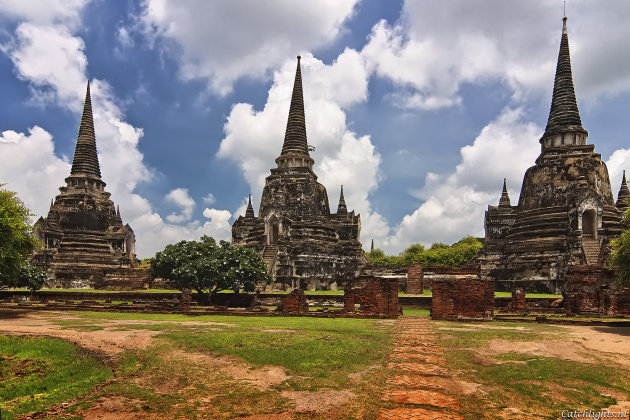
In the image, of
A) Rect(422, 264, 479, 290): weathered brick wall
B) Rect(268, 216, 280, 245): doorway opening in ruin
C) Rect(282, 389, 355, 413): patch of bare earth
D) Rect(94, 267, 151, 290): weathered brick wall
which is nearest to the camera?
Rect(282, 389, 355, 413): patch of bare earth

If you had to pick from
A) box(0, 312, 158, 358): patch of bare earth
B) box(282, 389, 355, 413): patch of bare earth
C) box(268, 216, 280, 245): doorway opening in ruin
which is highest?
box(268, 216, 280, 245): doorway opening in ruin

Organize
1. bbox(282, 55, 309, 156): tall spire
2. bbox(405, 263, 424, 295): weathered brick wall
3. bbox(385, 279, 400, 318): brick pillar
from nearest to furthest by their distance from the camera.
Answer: bbox(385, 279, 400, 318): brick pillar < bbox(405, 263, 424, 295): weathered brick wall < bbox(282, 55, 309, 156): tall spire

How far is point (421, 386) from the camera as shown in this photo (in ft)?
22.4

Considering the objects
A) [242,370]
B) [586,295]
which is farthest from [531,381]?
[586,295]

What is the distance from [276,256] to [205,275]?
11.4 m

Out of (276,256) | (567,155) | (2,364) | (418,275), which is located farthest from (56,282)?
(567,155)

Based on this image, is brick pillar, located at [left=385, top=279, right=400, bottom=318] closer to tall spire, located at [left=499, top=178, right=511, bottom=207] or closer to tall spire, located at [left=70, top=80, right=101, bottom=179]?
tall spire, located at [left=499, top=178, right=511, bottom=207]

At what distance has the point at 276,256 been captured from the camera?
35.7 m

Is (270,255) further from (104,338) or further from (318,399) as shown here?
(318,399)

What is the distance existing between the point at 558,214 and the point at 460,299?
850 inches

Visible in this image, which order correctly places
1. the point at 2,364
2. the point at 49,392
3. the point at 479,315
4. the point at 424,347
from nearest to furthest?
1. the point at 49,392
2. the point at 2,364
3. the point at 424,347
4. the point at 479,315

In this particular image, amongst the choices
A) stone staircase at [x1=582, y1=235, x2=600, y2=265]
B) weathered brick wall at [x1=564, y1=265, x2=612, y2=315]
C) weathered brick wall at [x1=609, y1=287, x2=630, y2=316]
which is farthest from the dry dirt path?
stone staircase at [x1=582, y1=235, x2=600, y2=265]

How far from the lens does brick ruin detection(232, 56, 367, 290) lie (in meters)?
36.0

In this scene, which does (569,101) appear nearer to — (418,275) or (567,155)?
(567,155)
